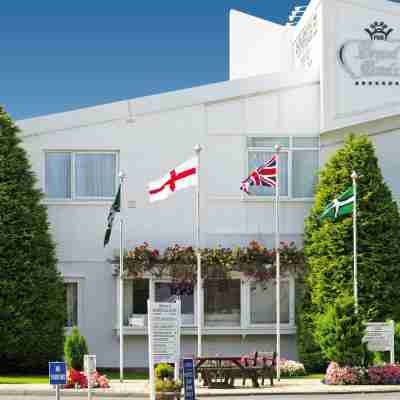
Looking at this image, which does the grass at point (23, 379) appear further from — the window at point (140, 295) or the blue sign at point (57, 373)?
the blue sign at point (57, 373)

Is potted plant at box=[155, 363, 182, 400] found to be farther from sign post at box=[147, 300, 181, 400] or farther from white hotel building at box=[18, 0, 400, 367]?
white hotel building at box=[18, 0, 400, 367]

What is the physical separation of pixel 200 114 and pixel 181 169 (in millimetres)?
5183

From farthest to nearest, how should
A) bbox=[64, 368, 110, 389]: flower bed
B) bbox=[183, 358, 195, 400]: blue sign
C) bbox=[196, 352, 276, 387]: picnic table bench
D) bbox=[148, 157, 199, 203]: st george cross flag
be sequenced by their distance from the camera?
bbox=[148, 157, 199, 203]: st george cross flag
bbox=[196, 352, 276, 387]: picnic table bench
bbox=[64, 368, 110, 389]: flower bed
bbox=[183, 358, 195, 400]: blue sign

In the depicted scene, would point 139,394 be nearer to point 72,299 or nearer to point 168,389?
point 168,389

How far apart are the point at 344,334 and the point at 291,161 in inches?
279

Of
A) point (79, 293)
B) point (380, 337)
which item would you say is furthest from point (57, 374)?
point (79, 293)

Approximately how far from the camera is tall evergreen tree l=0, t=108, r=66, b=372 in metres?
27.6

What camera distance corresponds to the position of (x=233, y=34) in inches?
1607

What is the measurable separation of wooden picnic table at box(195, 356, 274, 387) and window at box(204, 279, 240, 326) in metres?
4.92

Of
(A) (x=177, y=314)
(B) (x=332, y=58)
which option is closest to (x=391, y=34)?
(B) (x=332, y=58)

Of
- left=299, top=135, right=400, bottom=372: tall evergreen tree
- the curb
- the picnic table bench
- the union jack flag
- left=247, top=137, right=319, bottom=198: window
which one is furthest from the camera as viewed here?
left=247, top=137, right=319, bottom=198: window

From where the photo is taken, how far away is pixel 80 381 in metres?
24.1

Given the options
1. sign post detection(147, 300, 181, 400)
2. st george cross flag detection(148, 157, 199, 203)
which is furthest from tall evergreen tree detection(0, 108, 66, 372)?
sign post detection(147, 300, 181, 400)

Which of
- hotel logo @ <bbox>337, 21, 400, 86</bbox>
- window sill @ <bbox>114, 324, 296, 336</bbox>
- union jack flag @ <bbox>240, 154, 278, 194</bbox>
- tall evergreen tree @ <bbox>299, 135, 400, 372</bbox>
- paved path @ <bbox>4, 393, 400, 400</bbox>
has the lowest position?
paved path @ <bbox>4, 393, 400, 400</bbox>
